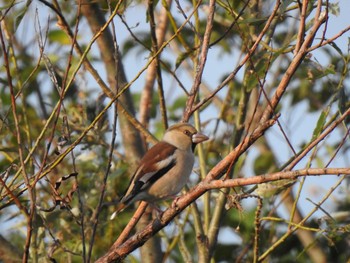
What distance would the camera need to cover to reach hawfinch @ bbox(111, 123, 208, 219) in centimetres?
520

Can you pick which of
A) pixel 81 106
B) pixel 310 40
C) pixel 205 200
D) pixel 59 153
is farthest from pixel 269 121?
pixel 81 106

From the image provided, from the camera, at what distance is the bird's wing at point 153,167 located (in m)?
5.22

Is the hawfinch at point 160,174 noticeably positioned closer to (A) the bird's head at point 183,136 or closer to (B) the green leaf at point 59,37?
(A) the bird's head at point 183,136

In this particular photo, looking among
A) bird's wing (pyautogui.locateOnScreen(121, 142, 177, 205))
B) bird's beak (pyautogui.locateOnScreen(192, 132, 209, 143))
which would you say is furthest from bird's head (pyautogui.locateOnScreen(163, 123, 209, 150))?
bird's wing (pyautogui.locateOnScreen(121, 142, 177, 205))

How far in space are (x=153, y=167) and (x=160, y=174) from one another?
7cm

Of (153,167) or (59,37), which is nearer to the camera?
(153,167)

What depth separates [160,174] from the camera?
5375mm

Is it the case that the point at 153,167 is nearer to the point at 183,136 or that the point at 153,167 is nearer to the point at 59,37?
the point at 183,136

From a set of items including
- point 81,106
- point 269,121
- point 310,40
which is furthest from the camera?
point 81,106

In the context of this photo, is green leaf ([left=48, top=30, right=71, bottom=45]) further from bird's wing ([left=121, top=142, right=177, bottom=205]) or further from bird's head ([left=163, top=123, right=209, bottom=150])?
bird's wing ([left=121, top=142, right=177, bottom=205])

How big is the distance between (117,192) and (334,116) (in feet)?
7.43

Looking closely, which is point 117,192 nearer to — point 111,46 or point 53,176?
point 53,176

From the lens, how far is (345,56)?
4910mm

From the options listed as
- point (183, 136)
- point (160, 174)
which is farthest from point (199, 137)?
point (160, 174)
